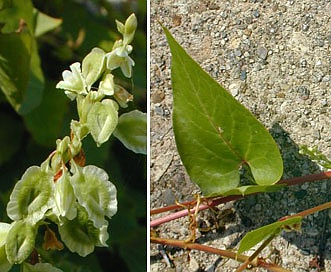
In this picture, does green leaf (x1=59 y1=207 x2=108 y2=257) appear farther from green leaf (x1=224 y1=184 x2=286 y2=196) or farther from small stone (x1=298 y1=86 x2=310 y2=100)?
small stone (x1=298 y1=86 x2=310 y2=100)

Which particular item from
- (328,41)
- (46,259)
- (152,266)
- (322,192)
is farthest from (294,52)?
(46,259)

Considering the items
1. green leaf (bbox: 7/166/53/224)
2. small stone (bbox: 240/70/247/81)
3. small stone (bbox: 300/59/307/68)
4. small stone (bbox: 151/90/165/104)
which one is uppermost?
green leaf (bbox: 7/166/53/224)

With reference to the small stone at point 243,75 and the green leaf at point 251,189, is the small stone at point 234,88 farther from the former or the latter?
the green leaf at point 251,189

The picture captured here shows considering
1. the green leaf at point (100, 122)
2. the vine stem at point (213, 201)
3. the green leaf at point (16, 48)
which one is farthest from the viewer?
the vine stem at point (213, 201)

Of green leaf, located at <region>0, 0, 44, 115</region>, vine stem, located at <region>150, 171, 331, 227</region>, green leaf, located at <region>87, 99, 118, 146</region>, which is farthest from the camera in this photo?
vine stem, located at <region>150, 171, 331, 227</region>

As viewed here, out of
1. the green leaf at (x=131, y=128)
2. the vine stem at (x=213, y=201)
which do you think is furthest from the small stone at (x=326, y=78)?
the green leaf at (x=131, y=128)

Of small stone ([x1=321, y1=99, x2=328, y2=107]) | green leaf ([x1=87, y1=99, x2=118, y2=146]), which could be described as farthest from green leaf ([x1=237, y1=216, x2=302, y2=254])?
green leaf ([x1=87, y1=99, x2=118, y2=146])

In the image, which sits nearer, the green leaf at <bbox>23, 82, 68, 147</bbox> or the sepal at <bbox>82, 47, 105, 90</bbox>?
the sepal at <bbox>82, 47, 105, 90</bbox>

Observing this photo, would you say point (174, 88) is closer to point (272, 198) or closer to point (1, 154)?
point (272, 198)
